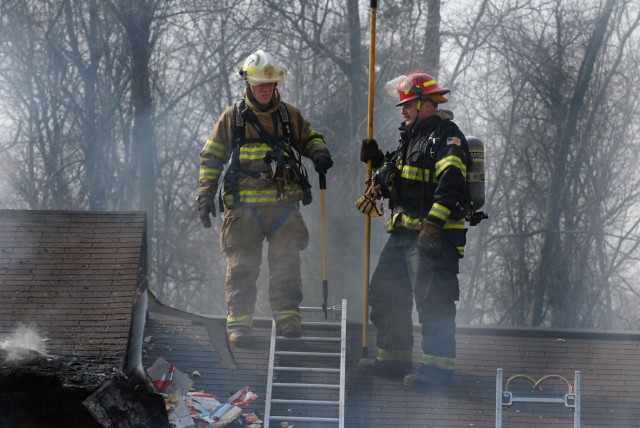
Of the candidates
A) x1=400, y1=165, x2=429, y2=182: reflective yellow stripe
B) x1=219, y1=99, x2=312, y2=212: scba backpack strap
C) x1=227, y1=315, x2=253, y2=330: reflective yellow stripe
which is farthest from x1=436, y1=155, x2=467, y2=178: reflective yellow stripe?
x1=227, y1=315, x2=253, y2=330: reflective yellow stripe

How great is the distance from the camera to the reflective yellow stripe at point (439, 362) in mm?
7402

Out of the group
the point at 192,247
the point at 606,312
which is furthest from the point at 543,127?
the point at 192,247

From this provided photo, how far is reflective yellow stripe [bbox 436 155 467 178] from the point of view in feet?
23.8

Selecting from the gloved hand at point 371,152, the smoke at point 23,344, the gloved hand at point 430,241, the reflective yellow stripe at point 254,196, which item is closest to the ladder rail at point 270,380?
the reflective yellow stripe at point 254,196

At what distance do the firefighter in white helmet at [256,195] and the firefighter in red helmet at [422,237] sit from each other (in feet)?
1.89

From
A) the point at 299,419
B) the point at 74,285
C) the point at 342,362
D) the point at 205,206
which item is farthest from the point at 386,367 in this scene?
the point at 74,285

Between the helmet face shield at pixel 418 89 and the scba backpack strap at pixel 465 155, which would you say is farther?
the helmet face shield at pixel 418 89

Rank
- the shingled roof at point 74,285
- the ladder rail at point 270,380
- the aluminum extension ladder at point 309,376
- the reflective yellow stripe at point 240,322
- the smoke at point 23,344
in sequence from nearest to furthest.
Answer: the smoke at point 23,344 < the shingled roof at point 74,285 < the ladder rail at point 270,380 < the aluminum extension ladder at point 309,376 < the reflective yellow stripe at point 240,322

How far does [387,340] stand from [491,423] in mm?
930

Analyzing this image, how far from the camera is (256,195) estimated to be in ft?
25.3

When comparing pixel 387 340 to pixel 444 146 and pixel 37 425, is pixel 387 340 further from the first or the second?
pixel 37 425

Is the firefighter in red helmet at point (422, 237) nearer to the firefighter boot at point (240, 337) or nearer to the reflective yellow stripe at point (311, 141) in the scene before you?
the reflective yellow stripe at point (311, 141)

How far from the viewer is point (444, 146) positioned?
7363 millimetres

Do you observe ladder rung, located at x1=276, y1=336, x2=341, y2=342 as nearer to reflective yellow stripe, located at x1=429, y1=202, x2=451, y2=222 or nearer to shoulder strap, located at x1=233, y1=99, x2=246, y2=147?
reflective yellow stripe, located at x1=429, y1=202, x2=451, y2=222
